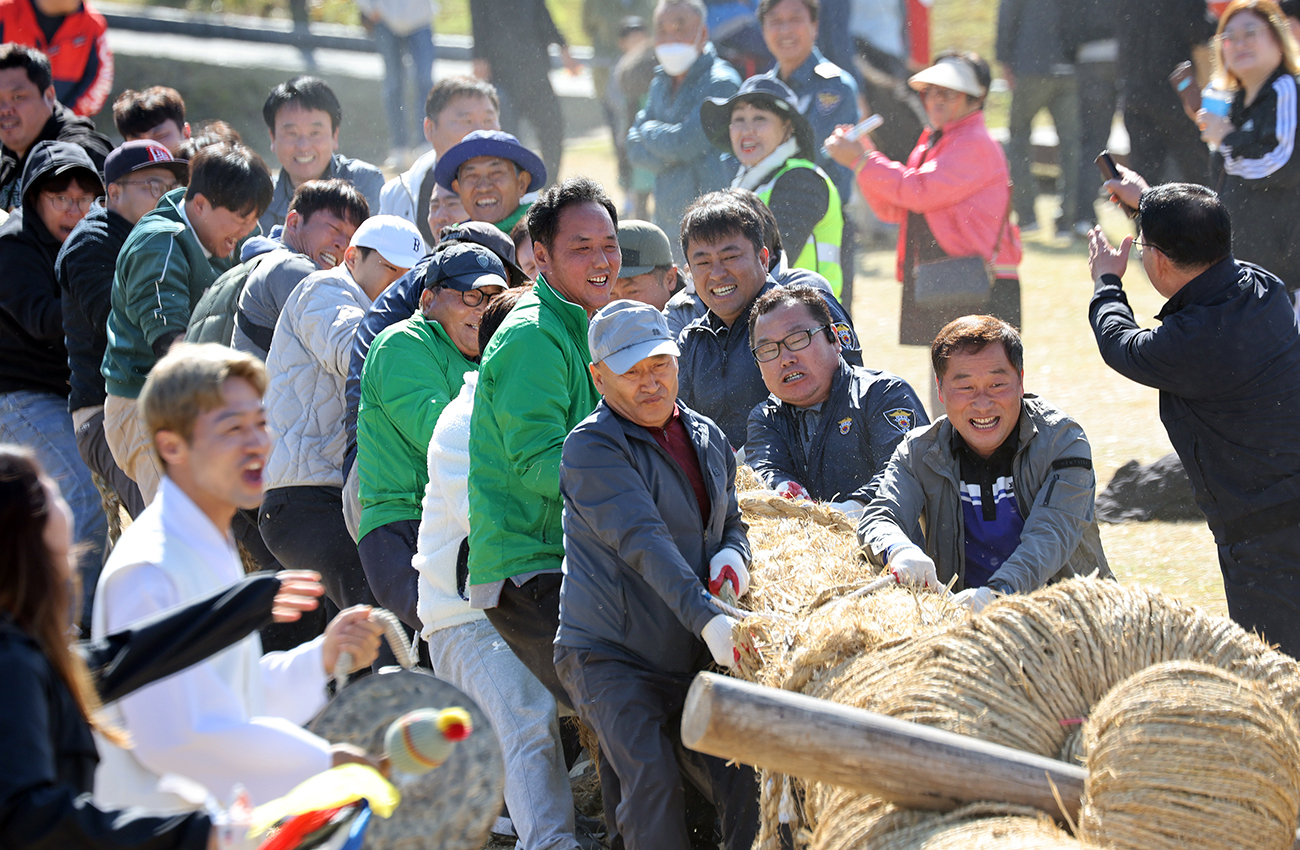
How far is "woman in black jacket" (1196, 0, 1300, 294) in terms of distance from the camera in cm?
654

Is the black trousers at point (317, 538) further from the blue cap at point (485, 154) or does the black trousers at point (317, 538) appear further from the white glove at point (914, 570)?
the white glove at point (914, 570)

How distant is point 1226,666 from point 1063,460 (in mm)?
1297

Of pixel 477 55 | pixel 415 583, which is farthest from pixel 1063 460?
pixel 477 55

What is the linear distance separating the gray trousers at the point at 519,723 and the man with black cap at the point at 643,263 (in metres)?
2.04

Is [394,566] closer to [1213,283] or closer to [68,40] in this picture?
[1213,283]

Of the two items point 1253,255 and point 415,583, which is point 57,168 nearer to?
point 415,583

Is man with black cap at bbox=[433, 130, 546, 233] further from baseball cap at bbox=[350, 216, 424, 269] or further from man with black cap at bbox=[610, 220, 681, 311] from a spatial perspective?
baseball cap at bbox=[350, 216, 424, 269]

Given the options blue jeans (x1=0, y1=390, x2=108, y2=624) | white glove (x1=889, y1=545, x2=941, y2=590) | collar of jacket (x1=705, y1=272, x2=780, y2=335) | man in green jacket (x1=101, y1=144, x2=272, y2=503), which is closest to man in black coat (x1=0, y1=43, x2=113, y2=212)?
blue jeans (x1=0, y1=390, x2=108, y2=624)

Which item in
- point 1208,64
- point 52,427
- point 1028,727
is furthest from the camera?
point 1208,64

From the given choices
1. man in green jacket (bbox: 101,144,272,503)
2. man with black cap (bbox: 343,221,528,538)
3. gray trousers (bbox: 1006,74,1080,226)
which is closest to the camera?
man with black cap (bbox: 343,221,528,538)

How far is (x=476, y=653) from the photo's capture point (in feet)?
14.3

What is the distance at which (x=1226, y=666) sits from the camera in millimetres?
2766

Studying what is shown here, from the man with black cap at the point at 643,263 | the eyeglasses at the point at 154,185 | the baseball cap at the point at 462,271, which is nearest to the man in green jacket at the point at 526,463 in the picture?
the baseball cap at the point at 462,271

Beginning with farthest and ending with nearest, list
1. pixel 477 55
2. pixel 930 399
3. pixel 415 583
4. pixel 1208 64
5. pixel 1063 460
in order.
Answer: pixel 477 55 < pixel 1208 64 < pixel 930 399 < pixel 415 583 < pixel 1063 460
